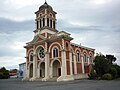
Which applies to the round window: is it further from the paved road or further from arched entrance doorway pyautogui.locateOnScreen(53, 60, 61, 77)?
the paved road

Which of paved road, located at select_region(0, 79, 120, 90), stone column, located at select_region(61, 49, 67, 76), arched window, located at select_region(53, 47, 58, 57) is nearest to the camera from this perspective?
paved road, located at select_region(0, 79, 120, 90)

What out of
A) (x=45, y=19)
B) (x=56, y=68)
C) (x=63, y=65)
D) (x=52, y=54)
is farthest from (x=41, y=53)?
(x=45, y=19)

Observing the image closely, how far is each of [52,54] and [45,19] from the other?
1083 cm

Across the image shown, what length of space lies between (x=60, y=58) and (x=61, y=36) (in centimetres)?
507

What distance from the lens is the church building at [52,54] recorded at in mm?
37812

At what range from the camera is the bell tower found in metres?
44.7

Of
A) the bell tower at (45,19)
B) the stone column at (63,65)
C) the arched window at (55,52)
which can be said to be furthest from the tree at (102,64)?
the bell tower at (45,19)

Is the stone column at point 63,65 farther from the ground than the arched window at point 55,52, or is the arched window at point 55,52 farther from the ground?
the arched window at point 55,52

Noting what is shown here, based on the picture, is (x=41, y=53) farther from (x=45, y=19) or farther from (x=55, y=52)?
(x=45, y=19)

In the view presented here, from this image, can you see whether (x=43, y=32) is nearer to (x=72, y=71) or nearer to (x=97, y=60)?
(x=72, y=71)

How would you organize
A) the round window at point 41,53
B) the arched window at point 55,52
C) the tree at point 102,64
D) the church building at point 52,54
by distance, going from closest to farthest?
the tree at point 102,64
the church building at point 52,54
the arched window at point 55,52
the round window at point 41,53

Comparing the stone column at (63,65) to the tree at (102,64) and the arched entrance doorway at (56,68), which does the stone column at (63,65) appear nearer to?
the arched entrance doorway at (56,68)

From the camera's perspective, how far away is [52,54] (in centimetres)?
Result: 3947

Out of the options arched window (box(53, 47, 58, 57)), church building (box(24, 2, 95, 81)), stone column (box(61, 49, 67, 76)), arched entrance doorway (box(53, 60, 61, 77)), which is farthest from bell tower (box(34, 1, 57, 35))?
stone column (box(61, 49, 67, 76))
